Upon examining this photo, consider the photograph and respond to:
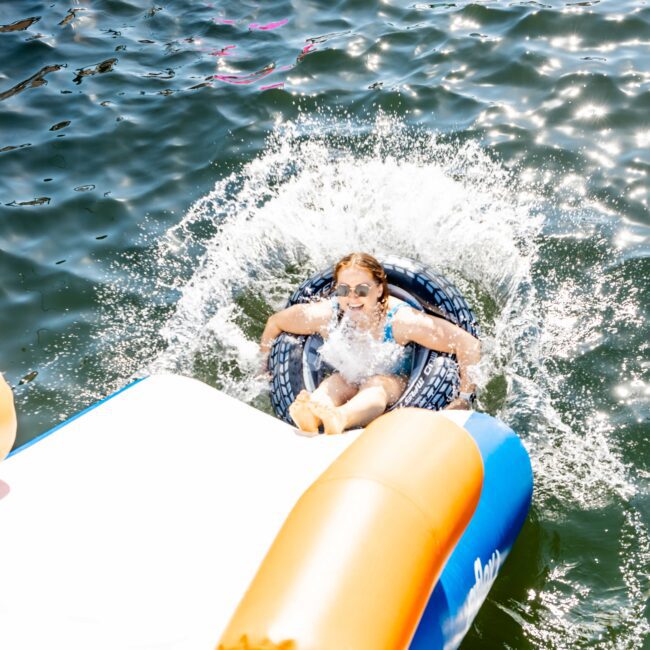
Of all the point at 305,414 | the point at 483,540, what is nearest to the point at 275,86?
the point at 305,414

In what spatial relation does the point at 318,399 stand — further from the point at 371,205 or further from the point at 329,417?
the point at 371,205

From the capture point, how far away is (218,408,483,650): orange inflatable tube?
6.62ft

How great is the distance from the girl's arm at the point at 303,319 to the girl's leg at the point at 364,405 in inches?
15.8

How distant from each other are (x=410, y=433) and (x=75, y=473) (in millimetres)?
1171

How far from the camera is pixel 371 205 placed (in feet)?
18.6

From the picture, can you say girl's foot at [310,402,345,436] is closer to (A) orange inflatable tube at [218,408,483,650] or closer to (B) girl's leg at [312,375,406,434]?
(B) girl's leg at [312,375,406,434]

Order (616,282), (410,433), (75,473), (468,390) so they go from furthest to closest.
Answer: (616,282) < (468,390) < (75,473) < (410,433)

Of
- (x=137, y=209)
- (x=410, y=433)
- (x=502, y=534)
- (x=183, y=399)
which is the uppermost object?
(x=410, y=433)

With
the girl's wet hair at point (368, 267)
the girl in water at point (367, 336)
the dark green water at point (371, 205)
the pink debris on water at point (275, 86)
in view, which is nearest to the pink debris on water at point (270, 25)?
the dark green water at point (371, 205)

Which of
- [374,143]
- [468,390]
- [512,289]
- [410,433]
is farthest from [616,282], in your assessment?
[410,433]

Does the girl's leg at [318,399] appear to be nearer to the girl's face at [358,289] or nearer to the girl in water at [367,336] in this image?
the girl in water at [367,336]

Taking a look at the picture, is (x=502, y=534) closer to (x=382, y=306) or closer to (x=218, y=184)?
(x=382, y=306)

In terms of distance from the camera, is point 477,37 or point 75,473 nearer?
point 75,473

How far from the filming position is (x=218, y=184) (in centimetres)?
612
